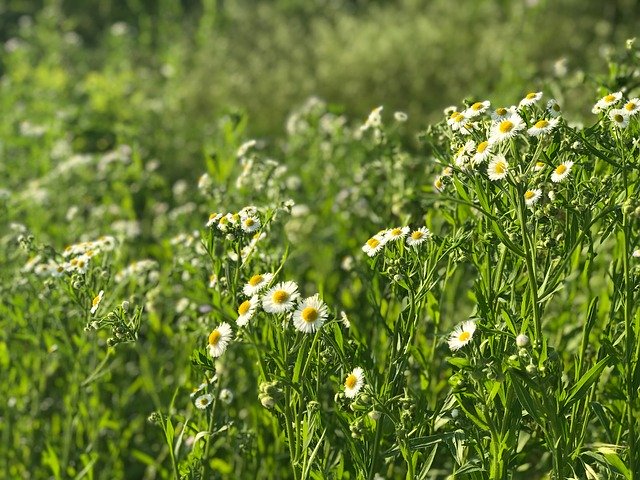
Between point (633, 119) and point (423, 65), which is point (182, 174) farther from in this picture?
point (633, 119)

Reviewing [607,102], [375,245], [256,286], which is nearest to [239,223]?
[256,286]

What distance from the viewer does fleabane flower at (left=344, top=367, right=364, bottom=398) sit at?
147 cm

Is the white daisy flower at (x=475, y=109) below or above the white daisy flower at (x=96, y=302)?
above

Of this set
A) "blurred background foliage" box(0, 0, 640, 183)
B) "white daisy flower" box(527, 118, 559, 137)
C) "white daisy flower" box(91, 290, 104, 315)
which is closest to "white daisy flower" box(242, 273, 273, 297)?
"white daisy flower" box(91, 290, 104, 315)

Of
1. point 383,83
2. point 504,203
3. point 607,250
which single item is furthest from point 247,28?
point 504,203

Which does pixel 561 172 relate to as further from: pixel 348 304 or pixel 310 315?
pixel 348 304

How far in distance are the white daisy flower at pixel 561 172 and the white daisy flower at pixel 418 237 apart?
28 centimetres

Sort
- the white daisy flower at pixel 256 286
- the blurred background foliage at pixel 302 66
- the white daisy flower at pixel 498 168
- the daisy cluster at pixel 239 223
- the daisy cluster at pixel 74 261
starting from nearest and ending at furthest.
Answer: the white daisy flower at pixel 498 168, the white daisy flower at pixel 256 286, the daisy cluster at pixel 239 223, the daisy cluster at pixel 74 261, the blurred background foliage at pixel 302 66

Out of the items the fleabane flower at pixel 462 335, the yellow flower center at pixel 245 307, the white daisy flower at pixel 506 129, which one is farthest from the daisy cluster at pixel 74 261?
the white daisy flower at pixel 506 129

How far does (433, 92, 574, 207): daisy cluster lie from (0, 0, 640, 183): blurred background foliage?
350 cm

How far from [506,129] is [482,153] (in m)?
0.06

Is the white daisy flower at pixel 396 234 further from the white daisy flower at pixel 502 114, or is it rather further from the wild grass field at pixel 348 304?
the white daisy flower at pixel 502 114

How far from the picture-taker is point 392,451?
156 centimetres

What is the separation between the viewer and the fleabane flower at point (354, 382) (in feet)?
4.83
